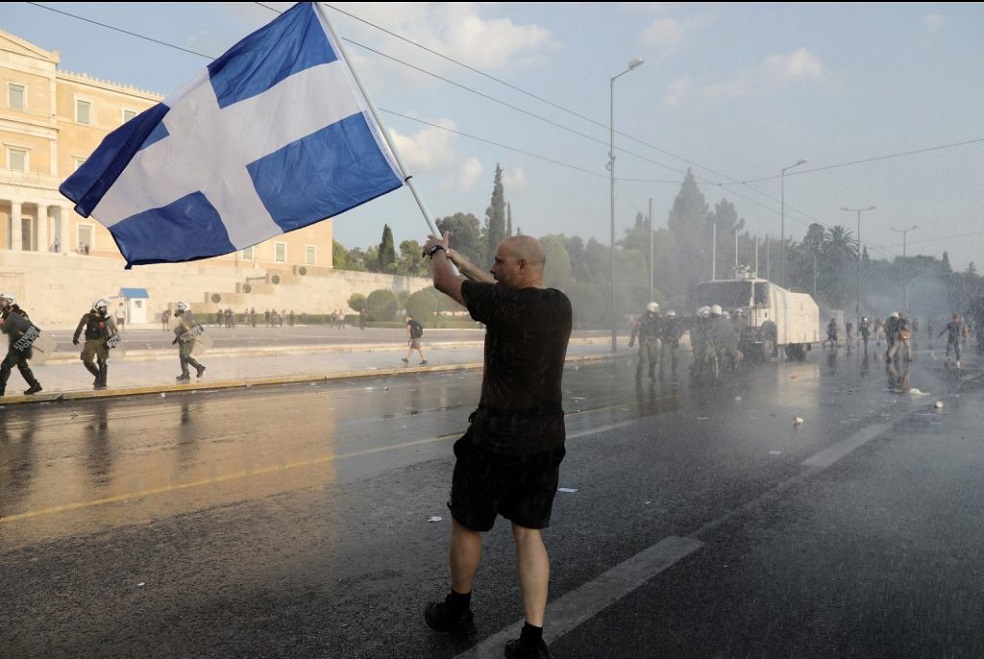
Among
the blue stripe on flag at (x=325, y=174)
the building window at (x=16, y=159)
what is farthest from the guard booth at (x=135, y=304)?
the blue stripe on flag at (x=325, y=174)

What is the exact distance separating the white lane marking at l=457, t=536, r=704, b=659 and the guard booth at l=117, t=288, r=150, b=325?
156 feet

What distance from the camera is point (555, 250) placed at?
6469 centimetres

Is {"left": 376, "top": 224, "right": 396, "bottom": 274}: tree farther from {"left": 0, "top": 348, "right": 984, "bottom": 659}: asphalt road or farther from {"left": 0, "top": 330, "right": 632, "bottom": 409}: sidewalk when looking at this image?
{"left": 0, "top": 348, "right": 984, "bottom": 659}: asphalt road

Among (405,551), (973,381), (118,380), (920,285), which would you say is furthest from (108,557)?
(920,285)

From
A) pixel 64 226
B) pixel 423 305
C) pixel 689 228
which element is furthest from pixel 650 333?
pixel 689 228

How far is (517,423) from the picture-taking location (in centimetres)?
316

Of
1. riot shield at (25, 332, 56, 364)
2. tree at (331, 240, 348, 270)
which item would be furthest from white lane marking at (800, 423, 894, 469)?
tree at (331, 240, 348, 270)

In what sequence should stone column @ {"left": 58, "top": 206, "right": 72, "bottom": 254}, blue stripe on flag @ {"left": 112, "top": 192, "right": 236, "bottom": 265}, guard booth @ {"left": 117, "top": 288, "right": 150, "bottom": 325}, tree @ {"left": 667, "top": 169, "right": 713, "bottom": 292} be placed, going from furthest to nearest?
1. tree @ {"left": 667, "top": 169, "right": 713, "bottom": 292}
2. stone column @ {"left": 58, "top": 206, "right": 72, "bottom": 254}
3. guard booth @ {"left": 117, "top": 288, "right": 150, "bottom": 325}
4. blue stripe on flag @ {"left": 112, "top": 192, "right": 236, "bottom": 265}

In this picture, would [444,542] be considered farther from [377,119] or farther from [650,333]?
[650,333]

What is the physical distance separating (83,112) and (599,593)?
63.3 metres

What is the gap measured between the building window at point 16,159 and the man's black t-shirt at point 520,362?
59.7m

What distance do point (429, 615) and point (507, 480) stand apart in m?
0.79

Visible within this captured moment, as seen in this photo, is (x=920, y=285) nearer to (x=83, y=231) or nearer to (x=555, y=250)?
(x=555, y=250)

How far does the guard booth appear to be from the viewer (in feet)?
151
